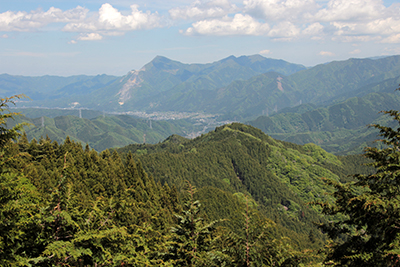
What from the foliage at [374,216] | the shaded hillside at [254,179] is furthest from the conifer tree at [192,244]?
the shaded hillside at [254,179]

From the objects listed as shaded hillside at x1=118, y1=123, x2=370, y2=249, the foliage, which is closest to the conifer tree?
the foliage

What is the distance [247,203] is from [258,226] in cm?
96

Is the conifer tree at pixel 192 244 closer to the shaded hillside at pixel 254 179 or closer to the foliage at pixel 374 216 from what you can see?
the foliage at pixel 374 216

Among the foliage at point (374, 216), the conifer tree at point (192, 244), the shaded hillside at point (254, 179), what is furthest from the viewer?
the shaded hillside at point (254, 179)

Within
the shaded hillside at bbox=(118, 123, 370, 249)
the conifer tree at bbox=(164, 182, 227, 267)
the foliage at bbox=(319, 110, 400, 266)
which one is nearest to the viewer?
the conifer tree at bbox=(164, 182, 227, 267)

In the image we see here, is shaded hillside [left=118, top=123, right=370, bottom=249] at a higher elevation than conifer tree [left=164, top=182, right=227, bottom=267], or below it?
below

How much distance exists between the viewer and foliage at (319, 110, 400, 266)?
33.4 feet

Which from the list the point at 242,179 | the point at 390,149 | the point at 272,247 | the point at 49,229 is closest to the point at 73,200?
the point at 49,229

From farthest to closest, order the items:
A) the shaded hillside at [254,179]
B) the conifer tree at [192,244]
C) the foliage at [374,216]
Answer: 1. the shaded hillside at [254,179]
2. the foliage at [374,216]
3. the conifer tree at [192,244]

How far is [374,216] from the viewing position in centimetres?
1096

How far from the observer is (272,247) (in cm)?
1027

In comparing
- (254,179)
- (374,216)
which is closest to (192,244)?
(374,216)

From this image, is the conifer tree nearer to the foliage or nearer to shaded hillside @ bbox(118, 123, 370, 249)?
the foliage

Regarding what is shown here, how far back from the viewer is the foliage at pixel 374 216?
10.2 metres
